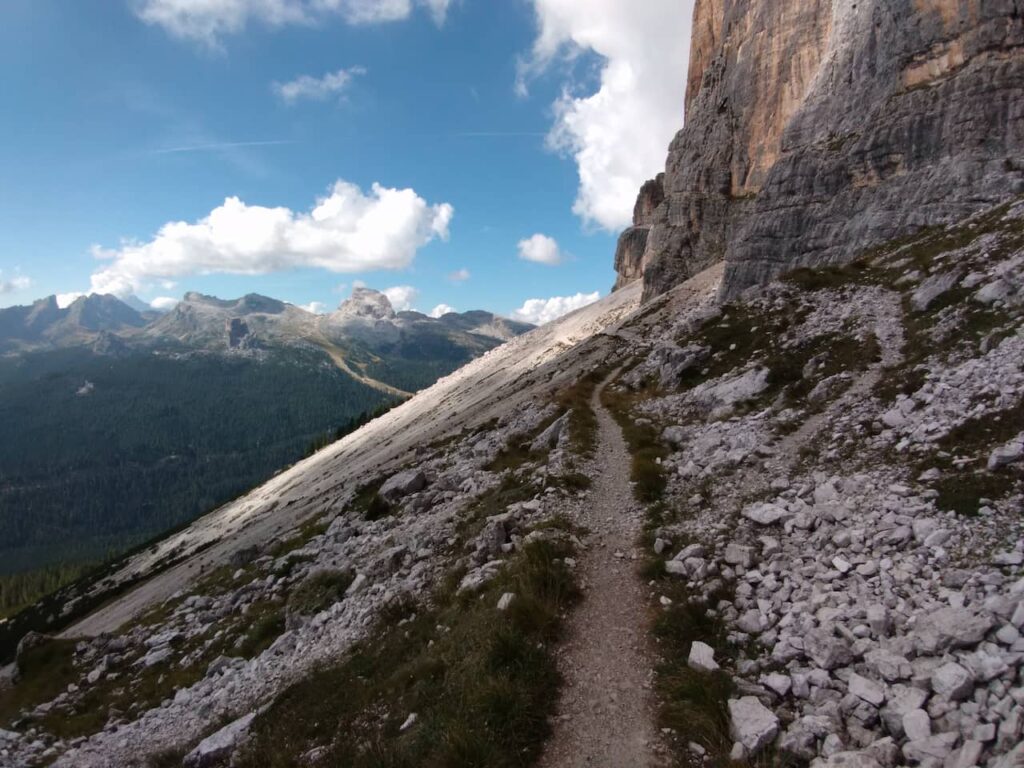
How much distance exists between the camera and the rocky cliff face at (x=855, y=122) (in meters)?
47.0

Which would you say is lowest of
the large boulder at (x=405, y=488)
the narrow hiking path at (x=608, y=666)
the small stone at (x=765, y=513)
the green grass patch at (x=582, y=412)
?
the large boulder at (x=405, y=488)

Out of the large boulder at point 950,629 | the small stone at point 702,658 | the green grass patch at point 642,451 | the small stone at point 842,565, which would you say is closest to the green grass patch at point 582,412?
the green grass patch at point 642,451

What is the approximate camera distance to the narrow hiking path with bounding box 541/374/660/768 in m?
9.54

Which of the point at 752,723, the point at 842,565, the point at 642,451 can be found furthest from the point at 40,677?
the point at 842,565

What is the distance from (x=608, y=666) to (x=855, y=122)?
234 ft

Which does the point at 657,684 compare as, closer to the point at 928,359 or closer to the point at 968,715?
the point at 968,715

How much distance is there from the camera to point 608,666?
1161 centimetres

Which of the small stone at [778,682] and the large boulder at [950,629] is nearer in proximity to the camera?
the large boulder at [950,629]

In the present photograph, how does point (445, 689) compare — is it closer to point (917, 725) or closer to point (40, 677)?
point (917, 725)

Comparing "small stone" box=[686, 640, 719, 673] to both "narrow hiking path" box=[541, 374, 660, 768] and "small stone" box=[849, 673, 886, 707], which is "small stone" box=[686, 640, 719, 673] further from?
"small stone" box=[849, 673, 886, 707]

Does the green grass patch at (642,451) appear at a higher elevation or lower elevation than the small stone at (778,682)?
higher

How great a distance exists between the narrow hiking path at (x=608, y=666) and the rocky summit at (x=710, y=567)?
69 millimetres

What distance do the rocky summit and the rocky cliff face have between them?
15.8 inches

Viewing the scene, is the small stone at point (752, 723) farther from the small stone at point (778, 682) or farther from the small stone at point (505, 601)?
the small stone at point (505, 601)
